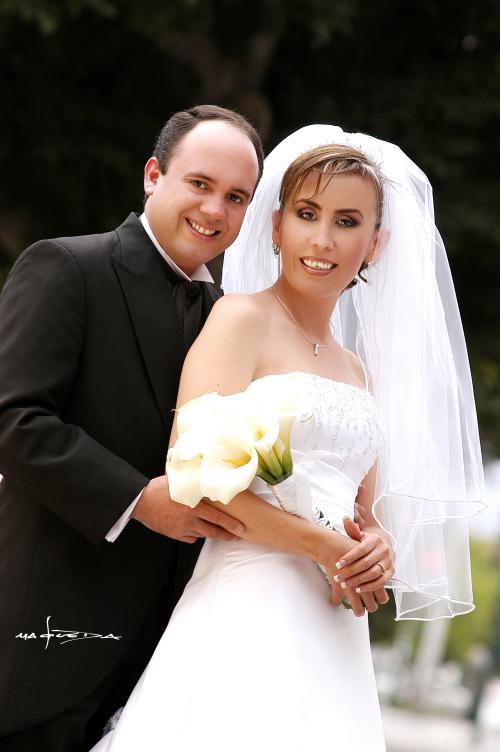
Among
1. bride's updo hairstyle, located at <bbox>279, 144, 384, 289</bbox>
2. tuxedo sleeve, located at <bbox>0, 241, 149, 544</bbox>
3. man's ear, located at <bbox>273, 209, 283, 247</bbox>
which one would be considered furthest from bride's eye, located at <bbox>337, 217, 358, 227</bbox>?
tuxedo sleeve, located at <bbox>0, 241, 149, 544</bbox>

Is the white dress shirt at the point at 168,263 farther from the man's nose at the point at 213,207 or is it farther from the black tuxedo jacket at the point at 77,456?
the man's nose at the point at 213,207

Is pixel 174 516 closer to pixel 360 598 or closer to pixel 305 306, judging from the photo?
pixel 360 598

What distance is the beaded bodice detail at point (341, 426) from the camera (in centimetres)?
361

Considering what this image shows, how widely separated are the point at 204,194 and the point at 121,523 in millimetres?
1008

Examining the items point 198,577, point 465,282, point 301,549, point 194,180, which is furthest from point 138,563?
point 465,282

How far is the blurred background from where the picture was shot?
9.59 metres

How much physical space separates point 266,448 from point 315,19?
607cm

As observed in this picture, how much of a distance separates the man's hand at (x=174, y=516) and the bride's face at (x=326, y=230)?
2.51 feet

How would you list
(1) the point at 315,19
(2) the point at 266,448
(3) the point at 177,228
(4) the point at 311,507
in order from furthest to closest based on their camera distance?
(1) the point at 315,19 → (3) the point at 177,228 → (4) the point at 311,507 → (2) the point at 266,448

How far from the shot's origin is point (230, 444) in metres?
3.30

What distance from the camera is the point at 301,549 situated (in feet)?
11.6

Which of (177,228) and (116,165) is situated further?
(116,165)

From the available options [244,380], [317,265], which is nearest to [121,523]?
[244,380]

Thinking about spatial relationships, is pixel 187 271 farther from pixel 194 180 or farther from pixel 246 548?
pixel 246 548
